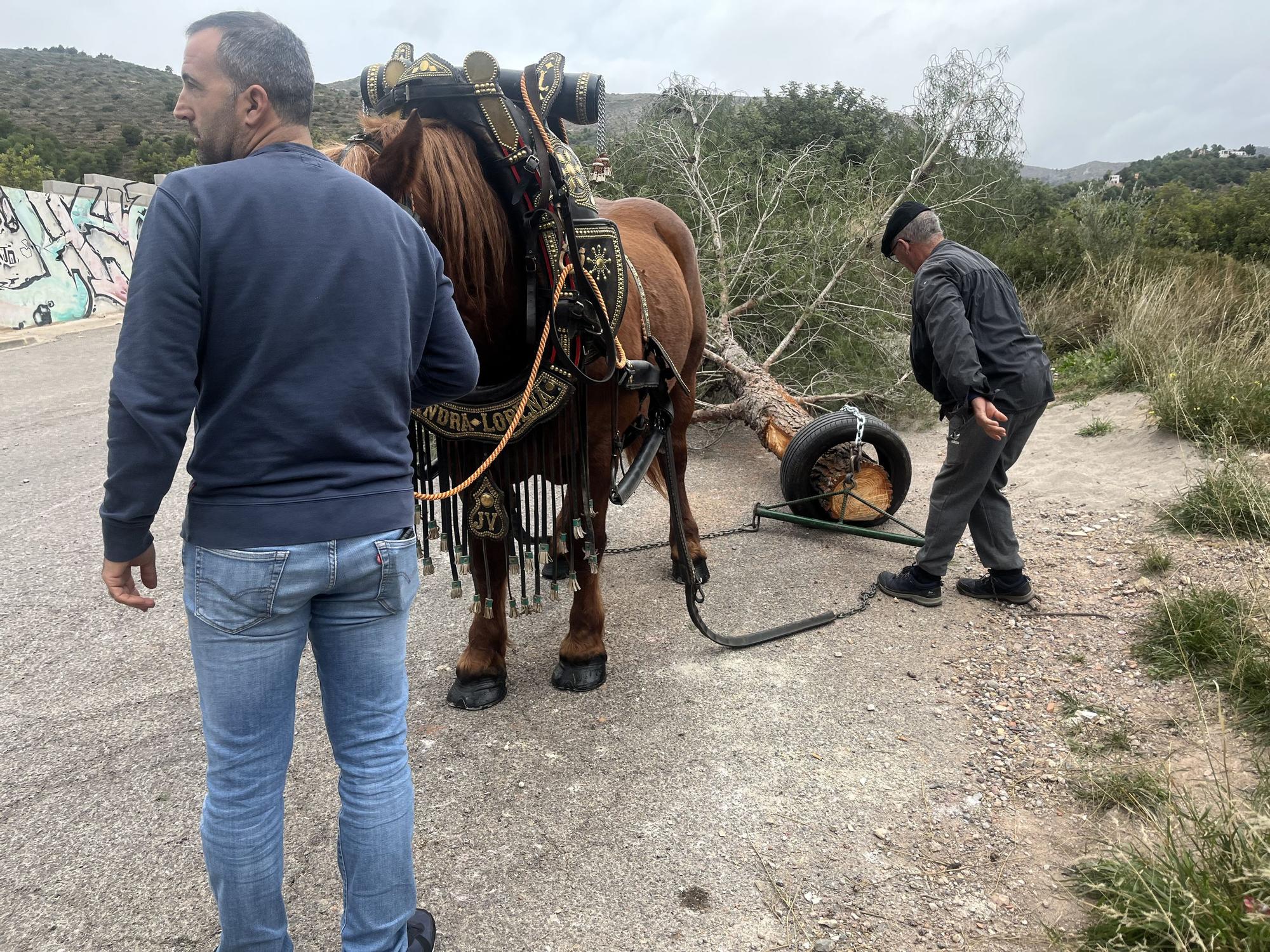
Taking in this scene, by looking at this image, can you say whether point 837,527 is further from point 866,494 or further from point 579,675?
point 579,675

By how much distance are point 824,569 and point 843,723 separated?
1480 millimetres

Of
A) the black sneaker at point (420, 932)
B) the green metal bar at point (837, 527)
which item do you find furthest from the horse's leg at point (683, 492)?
the black sneaker at point (420, 932)

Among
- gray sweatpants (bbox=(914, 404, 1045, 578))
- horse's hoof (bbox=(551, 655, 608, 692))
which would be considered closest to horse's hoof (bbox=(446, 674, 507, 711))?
horse's hoof (bbox=(551, 655, 608, 692))

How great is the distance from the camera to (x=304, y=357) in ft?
4.67

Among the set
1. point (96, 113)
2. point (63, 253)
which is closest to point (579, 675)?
point (63, 253)

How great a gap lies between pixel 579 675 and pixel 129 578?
189 centimetres

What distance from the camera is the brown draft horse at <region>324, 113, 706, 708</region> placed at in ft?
7.26

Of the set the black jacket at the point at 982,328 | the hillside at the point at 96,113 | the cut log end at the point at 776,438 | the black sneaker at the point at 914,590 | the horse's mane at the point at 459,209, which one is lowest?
the black sneaker at the point at 914,590

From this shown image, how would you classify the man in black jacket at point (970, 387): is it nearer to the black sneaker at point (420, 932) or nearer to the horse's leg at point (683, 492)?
the horse's leg at point (683, 492)

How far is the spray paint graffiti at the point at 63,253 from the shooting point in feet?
45.3

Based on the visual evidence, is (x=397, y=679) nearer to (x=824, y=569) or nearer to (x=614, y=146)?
(x=824, y=569)

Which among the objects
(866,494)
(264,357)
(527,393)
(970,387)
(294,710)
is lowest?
(866,494)

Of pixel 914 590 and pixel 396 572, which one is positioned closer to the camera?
pixel 396 572

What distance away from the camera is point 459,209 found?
2275 mm
